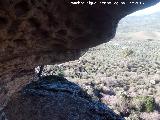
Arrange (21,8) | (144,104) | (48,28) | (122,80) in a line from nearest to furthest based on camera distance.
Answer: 1. (21,8)
2. (48,28)
3. (144,104)
4. (122,80)

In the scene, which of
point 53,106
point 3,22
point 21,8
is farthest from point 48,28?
point 53,106

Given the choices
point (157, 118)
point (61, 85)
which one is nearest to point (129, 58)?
point (157, 118)

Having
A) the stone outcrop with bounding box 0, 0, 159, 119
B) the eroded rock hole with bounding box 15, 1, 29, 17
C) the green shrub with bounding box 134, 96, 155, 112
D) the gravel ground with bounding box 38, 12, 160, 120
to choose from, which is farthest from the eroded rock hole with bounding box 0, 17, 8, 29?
the green shrub with bounding box 134, 96, 155, 112

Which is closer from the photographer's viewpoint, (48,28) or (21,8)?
(21,8)

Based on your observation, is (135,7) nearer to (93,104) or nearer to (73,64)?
(93,104)

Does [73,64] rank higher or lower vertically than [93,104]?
lower

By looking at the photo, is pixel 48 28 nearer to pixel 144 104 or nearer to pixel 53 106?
pixel 53 106

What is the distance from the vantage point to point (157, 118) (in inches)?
1214

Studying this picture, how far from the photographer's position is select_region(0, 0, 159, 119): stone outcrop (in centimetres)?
727

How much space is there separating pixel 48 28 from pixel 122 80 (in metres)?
41.9

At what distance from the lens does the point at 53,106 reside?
636 inches

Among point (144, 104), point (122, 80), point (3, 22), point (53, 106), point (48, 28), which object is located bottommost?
point (122, 80)

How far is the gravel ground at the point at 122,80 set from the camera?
3275 cm

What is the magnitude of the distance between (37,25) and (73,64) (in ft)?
164
